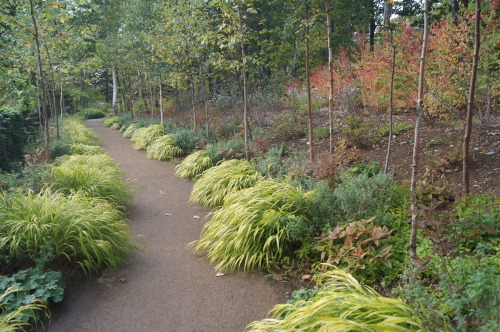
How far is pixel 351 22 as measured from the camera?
13.2m

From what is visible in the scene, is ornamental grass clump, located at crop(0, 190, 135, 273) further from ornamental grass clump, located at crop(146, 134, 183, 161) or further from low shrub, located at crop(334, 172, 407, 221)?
ornamental grass clump, located at crop(146, 134, 183, 161)

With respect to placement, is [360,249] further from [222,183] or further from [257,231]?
[222,183]

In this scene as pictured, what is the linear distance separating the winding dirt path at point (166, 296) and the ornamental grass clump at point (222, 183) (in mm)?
920

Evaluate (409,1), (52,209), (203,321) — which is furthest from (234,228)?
(409,1)

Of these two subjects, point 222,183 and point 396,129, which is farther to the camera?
point 396,129

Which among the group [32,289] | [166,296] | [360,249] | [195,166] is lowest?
[166,296]

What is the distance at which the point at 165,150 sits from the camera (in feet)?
29.8

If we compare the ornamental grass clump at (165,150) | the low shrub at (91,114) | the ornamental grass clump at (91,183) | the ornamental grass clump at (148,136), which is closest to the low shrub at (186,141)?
the ornamental grass clump at (165,150)

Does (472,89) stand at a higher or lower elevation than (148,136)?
higher

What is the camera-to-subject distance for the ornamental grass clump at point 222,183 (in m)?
5.34

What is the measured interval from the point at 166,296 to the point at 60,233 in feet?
4.50

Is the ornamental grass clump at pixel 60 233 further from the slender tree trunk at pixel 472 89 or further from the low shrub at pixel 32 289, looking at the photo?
the slender tree trunk at pixel 472 89

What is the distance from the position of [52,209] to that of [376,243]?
11.4 ft

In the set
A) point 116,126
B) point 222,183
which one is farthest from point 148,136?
point 116,126
